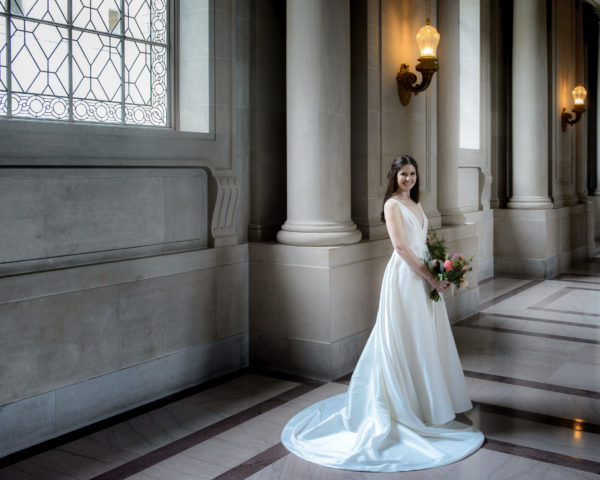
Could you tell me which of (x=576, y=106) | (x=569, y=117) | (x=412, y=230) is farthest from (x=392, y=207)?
(x=576, y=106)

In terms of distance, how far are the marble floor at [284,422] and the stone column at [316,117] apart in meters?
1.52

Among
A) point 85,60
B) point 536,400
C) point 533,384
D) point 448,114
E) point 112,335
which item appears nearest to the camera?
point 112,335

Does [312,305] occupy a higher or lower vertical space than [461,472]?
higher

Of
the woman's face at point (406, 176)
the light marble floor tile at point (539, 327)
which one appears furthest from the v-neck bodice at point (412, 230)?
the light marble floor tile at point (539, 327)

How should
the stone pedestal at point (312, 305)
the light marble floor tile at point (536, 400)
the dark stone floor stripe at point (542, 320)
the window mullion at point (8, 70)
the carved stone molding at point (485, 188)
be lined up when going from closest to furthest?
1. the window mullion at point (8, 70)
2. the light marble floor tile at point (536, 400)
3. the stone pedestal at point (312, 305)
4. the dark stone floor stripe at point (542, 320)
5. the carved stone molding at point (485, 188)

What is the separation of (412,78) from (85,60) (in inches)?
150

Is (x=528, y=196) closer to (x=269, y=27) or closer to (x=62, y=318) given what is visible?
(x=269, y=27)

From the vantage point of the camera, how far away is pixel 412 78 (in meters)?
7.84

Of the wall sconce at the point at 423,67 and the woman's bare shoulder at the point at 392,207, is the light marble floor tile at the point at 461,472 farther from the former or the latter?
the wall sconce at the point at 423,67

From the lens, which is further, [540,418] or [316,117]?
[316,117]

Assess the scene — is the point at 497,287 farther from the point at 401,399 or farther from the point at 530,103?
the point at 401,399

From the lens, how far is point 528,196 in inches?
520

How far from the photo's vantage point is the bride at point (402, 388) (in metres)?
4.72

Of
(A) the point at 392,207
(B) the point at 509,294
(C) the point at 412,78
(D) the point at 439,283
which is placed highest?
(C) the point at 412,78
